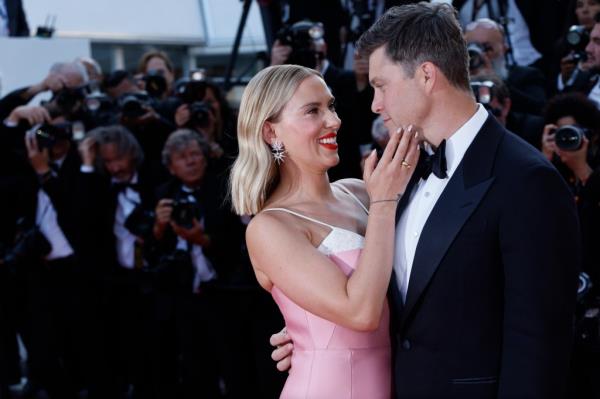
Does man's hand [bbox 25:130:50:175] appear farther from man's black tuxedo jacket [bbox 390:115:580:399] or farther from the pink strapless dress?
man's black tuxedo jacket [bbox 390:115:580:399]

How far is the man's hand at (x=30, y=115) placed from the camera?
205 inches

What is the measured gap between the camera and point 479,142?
2199 millimetres

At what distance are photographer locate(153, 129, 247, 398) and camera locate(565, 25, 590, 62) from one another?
1.97m

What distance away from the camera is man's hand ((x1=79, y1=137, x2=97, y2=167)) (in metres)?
5.16

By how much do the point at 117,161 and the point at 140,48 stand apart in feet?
19.7

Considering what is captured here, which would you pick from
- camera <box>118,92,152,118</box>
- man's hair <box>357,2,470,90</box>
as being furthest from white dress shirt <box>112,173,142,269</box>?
man's hair <box>357,2,470,90</box>

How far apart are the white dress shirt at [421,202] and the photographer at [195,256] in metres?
2.41

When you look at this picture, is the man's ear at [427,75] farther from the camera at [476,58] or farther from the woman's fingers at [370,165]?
the camera at [476,58]

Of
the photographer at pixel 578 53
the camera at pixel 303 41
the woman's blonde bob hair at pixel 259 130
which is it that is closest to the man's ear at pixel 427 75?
the woman's blonde bob hair at pixel 259 130

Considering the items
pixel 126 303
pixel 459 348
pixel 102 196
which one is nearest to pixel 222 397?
pixel 126 303

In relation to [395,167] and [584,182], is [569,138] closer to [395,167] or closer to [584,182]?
[584,182]

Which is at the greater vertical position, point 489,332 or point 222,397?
point 489,332

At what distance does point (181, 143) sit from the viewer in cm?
489

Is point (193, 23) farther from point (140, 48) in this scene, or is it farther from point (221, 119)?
point (221, 119)
